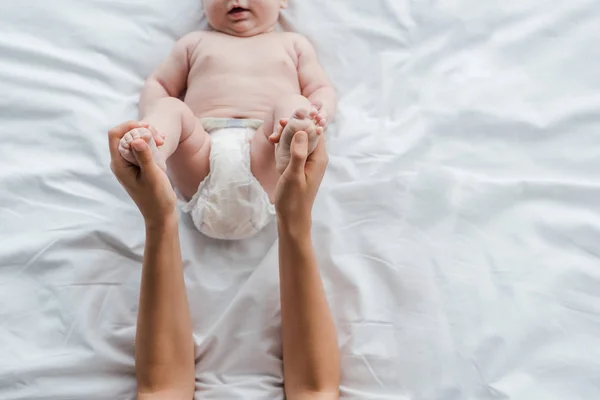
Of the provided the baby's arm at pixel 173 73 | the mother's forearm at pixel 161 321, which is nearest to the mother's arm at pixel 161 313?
the mother's forearm at pixel 161 321

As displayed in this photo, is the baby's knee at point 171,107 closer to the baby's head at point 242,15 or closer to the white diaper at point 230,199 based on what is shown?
the white diaper at point 230,199

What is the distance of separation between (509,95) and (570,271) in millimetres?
369

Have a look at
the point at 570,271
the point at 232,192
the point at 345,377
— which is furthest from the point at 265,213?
the point at 570,271

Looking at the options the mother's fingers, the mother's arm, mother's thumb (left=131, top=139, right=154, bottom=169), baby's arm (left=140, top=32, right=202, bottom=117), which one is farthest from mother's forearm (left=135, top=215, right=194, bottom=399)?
baby's arm (left=140, top=32, right=202, bottom=117)

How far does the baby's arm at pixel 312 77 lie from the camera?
49.0 inches

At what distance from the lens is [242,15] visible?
4.25 ft

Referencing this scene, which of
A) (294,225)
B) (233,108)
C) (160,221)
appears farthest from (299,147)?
(233,108)

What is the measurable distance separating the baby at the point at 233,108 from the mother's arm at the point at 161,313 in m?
0.08

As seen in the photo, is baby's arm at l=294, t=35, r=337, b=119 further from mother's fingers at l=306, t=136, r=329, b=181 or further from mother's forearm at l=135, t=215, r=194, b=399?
mother's forearm at l=135, t=215, r=194, b=399

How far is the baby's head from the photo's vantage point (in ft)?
4.21

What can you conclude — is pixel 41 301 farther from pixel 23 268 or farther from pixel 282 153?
pixel 282 153

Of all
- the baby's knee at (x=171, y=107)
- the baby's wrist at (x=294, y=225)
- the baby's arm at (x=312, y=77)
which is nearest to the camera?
the baby's wrist at (x=294, y=225)

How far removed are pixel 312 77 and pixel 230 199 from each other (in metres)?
0.32

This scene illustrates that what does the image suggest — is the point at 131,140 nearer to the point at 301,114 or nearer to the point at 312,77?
the point at 301,114
